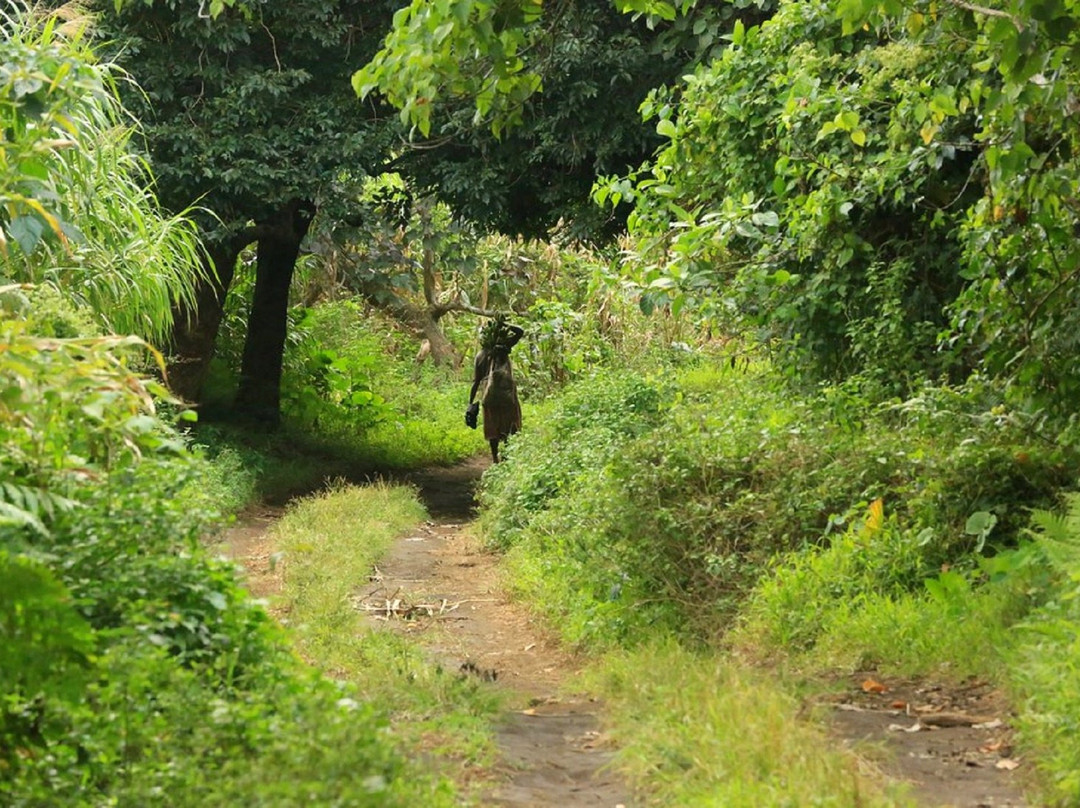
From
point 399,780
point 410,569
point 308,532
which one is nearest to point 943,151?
point 410,569

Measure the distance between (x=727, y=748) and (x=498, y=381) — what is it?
10715 mm

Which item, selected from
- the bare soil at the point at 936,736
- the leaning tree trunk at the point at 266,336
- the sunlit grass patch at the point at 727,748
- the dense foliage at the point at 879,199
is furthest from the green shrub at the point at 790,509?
the leaning tree trunk at the point at 266,336

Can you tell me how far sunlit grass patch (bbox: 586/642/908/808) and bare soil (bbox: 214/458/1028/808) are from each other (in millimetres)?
149

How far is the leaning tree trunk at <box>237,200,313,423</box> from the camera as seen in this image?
1764 cm

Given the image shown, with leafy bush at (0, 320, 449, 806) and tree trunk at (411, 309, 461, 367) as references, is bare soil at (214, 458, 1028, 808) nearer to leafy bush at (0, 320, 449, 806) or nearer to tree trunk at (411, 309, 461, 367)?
leafy bush at (0, 320, 449, 806)

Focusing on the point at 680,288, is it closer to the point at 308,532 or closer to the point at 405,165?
the point at 308,532

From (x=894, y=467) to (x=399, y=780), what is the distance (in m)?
4.77

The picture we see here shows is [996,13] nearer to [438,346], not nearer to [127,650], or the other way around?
[127,650]

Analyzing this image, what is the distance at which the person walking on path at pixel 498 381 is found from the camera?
595 inches

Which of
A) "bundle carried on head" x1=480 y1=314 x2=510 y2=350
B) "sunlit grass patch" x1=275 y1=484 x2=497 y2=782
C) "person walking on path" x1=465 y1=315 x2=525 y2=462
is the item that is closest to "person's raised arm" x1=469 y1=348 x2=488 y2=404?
"person walking on path" x1=465 y1=315 x2=525 y2=462

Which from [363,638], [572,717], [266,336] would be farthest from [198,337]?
[572,717]

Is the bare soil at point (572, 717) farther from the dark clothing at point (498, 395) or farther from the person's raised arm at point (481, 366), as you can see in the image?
the person's raised arm at point (481, 366)

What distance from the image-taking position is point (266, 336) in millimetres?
17828

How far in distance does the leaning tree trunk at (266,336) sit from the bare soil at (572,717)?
26.7ft
